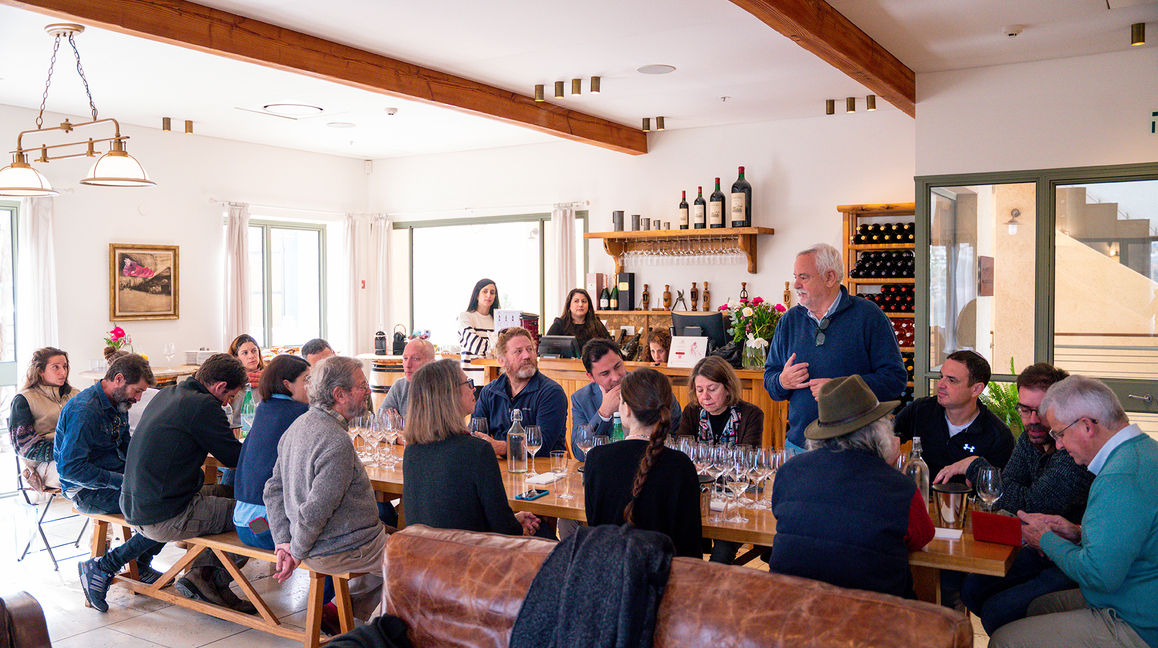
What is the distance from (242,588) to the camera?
14.1ft

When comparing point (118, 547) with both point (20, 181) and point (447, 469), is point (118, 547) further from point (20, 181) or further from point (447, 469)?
point (447, 469)

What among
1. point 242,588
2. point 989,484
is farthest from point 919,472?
point 242,588

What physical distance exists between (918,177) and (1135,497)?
4.45 metres

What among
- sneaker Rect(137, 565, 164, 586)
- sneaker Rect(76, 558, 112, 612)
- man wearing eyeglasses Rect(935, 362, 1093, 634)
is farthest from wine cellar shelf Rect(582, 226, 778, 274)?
sneaker Rect(76, 558, 112, 612)

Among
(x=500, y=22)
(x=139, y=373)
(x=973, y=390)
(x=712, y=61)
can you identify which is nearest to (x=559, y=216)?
(x=712, y=61)

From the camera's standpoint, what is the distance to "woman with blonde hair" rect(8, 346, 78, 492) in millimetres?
5160

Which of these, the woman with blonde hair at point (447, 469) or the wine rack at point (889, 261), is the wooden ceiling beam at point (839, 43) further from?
the woman with blonde hair at point (447, 469)

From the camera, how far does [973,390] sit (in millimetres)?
3668

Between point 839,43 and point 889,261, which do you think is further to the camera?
point 889,261

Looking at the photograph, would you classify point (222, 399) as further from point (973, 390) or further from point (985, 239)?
point (985, 239)

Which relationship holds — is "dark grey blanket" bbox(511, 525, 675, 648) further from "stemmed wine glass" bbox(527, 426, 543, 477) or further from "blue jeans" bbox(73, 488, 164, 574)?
"blue jeans" bbox(73, 488, 164, 574)

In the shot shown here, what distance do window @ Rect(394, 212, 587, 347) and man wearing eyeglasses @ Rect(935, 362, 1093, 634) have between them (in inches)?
266

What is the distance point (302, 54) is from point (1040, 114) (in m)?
5.16

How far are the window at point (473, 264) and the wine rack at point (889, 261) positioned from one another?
10.2 ft
